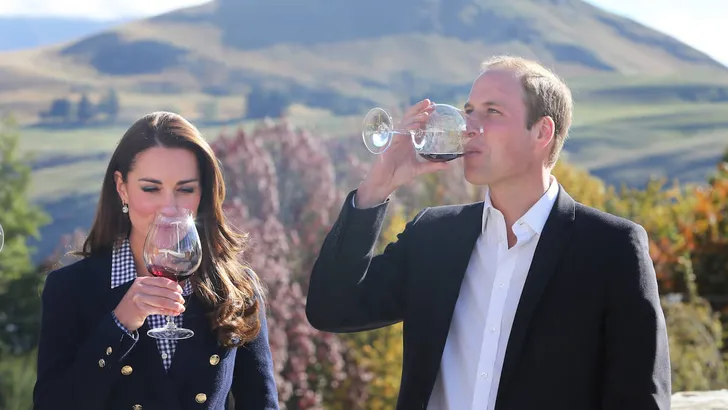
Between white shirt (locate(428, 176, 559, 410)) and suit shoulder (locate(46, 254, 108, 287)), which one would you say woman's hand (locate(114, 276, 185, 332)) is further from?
white shirt (locate(428, 176, 559, 410))

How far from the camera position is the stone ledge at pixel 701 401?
17.0 ft

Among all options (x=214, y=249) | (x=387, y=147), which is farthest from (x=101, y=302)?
(x=387, y=147)

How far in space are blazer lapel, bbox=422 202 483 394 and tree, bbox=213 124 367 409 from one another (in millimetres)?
5930

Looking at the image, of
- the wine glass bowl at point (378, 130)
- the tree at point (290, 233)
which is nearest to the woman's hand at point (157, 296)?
the wine glass bowl at point (378, 130)

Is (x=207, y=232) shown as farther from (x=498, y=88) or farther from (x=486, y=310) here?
(x=498, y=88)

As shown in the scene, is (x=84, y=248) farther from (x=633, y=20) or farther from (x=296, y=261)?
(x=633, y=20)

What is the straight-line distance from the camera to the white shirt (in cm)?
328

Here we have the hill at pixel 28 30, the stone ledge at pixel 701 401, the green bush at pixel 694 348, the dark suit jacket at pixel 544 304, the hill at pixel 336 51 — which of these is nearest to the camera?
the dark suit jacket at pixel 544 304

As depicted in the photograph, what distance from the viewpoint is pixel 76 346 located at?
3.38 meters

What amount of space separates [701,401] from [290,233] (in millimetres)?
6797

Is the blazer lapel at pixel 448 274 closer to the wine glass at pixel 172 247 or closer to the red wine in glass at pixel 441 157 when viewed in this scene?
the red wine in glass at pixel 441 157

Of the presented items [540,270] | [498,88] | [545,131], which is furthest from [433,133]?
[540,270]

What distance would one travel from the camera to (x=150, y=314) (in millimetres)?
3312

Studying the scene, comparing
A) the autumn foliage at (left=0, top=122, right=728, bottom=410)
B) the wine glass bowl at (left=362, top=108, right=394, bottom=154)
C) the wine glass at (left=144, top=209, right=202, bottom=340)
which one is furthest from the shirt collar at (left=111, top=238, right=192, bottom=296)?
the autumn foliage at (left=0, top=122, right=728, bottom=410)
